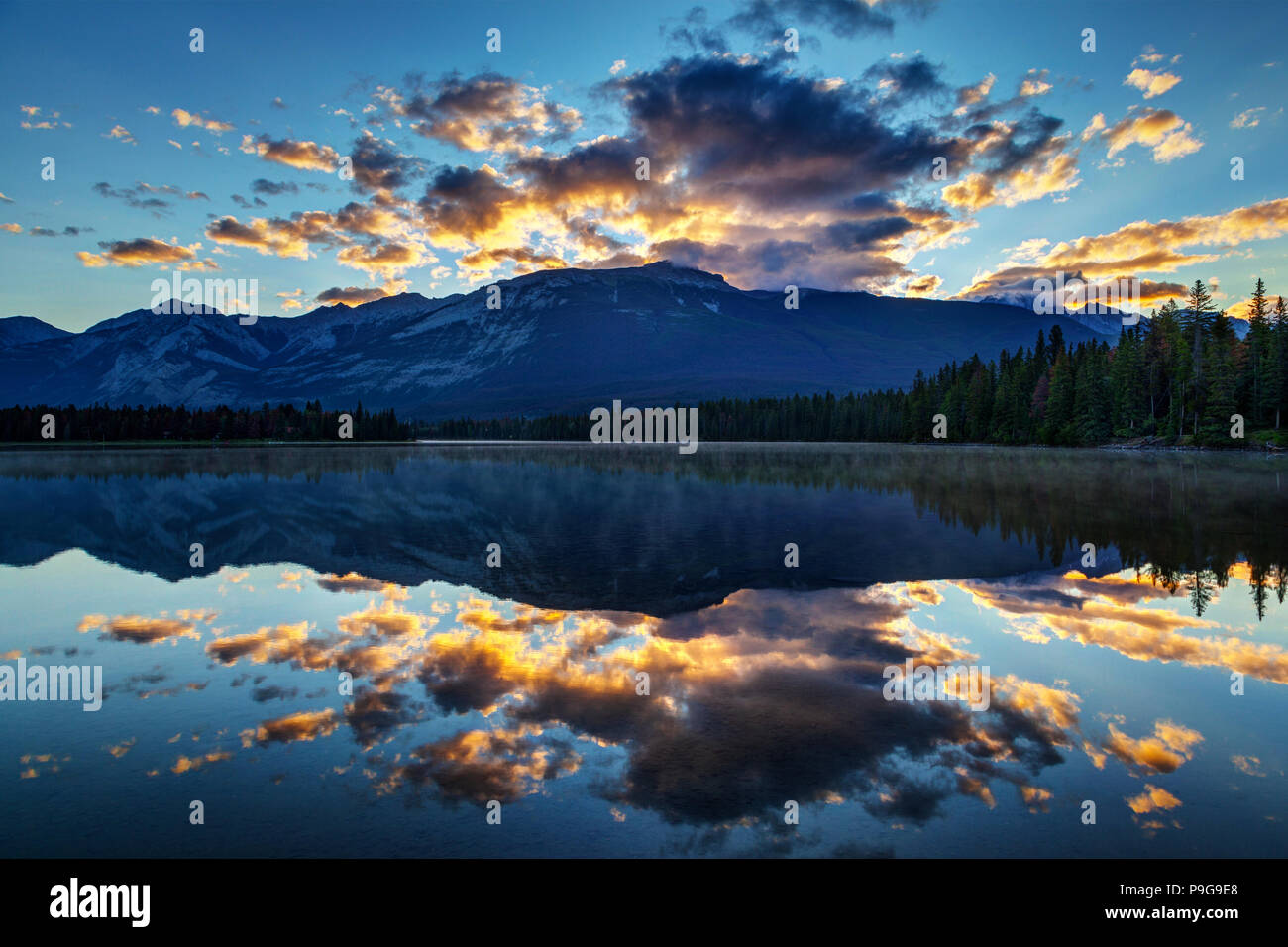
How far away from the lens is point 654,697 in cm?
1113

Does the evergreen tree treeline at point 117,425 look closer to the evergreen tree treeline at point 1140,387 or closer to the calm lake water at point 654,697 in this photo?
the calm lake water at point 654,697

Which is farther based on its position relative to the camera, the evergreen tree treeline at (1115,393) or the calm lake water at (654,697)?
the evergreen tree treeline at (1115,393)

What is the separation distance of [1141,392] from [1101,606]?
12576 cm

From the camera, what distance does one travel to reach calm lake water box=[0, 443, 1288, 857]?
7348 mm

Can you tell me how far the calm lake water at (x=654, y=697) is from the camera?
735cm

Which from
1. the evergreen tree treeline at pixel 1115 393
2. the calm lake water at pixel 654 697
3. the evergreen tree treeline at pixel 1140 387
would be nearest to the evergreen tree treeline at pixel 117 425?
the evergreen tree treeline at pixel 1115 393

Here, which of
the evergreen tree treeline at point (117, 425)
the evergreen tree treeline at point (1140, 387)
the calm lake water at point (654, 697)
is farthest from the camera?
the evergreen tree treeline at point (117, 425)

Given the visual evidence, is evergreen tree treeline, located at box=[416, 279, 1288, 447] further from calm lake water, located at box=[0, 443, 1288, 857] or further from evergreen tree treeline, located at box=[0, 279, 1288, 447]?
calm lake water, located at box=[0, 443, 1288, 857]

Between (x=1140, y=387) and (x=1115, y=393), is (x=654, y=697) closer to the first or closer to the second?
(x=1140, y=387)

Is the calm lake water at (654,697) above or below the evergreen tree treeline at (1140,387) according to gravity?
below
